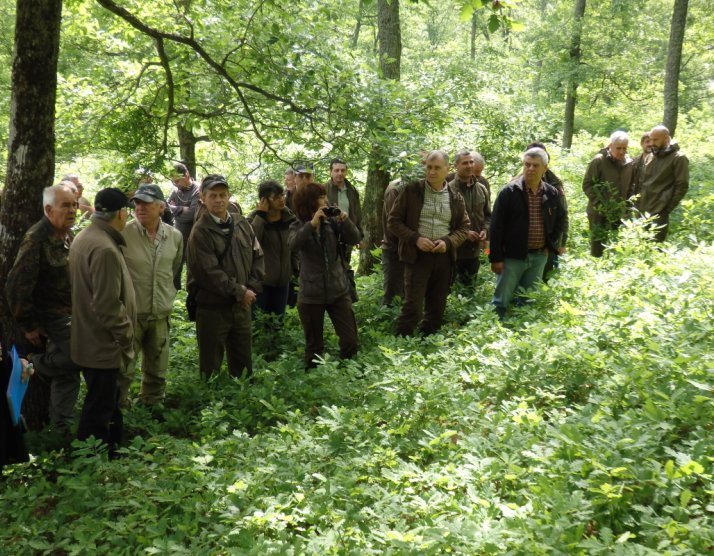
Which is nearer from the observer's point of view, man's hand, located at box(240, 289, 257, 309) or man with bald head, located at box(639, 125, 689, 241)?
man's hand, located at box(240, 289, 257, 309)

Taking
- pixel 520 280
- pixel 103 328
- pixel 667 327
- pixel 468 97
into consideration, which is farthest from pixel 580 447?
pixel 468 97

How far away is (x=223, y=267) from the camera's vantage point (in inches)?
250

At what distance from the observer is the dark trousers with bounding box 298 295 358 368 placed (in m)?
6.88

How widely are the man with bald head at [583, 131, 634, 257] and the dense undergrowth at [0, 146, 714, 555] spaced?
3478 millimetres

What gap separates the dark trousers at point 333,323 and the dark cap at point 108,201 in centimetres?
235

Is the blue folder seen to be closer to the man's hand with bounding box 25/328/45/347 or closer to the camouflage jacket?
the camouflage jacket

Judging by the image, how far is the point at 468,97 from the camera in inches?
432

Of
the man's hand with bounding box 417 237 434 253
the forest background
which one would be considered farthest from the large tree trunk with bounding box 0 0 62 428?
the man's hand with bounding box 417 237 434 253

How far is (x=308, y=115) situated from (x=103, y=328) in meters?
3.05

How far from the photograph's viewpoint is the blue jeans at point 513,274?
285 inches

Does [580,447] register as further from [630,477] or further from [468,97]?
[468,97]

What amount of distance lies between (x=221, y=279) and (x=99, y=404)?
1673 millimetres

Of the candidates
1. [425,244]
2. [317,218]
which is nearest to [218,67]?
[317,218]

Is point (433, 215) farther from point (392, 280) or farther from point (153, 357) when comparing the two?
point (153, 357)
